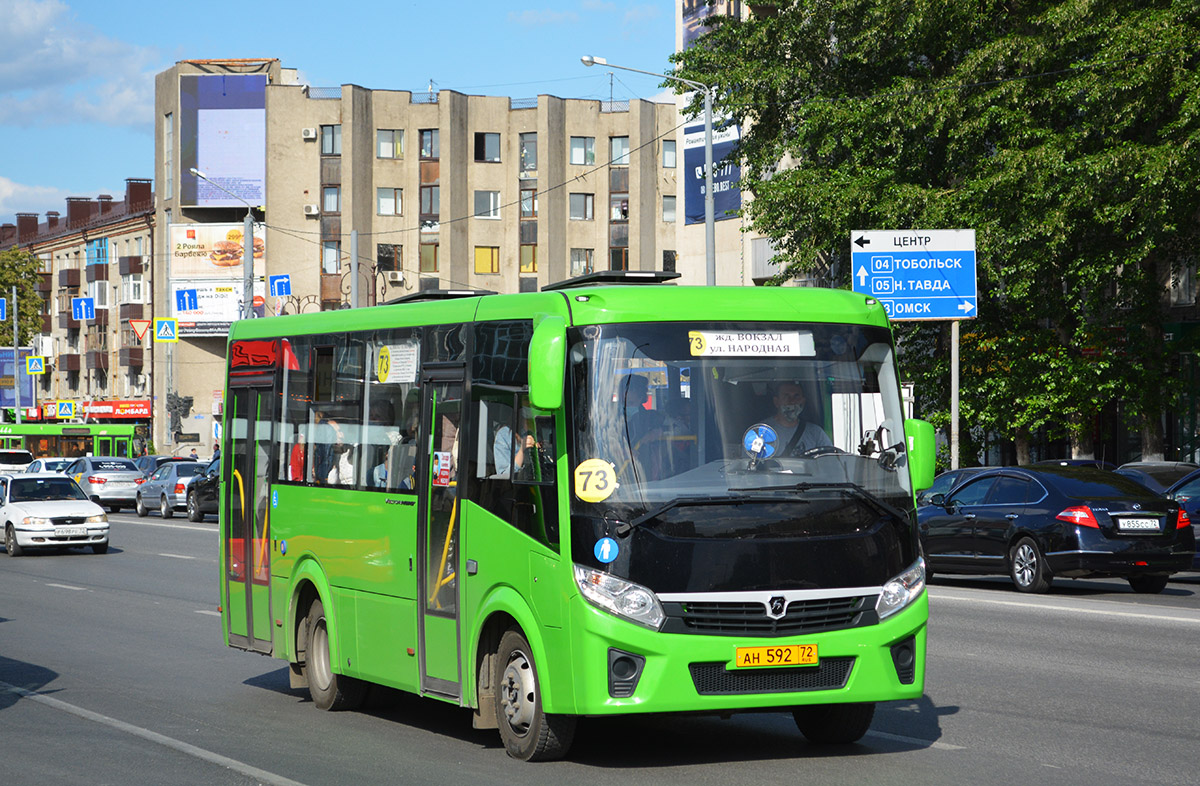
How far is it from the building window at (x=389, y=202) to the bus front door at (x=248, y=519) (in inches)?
2620

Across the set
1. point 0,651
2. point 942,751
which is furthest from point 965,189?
point 942,751

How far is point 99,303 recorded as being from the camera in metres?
93.6

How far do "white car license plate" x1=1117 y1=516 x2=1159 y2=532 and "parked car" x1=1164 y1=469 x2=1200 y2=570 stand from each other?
10.8 ft

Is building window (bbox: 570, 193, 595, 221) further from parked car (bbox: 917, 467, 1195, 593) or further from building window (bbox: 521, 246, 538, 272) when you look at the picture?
parked car (bbox: 917, 467, 1195, 593)

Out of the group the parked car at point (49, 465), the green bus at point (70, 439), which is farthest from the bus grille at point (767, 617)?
the green bus at point (70, 439)

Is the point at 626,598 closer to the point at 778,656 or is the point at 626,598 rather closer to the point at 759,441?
the point at 778,656

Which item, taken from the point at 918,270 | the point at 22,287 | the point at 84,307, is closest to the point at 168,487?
the point at 918,270

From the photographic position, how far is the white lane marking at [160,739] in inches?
332

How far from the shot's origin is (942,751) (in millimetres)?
8844

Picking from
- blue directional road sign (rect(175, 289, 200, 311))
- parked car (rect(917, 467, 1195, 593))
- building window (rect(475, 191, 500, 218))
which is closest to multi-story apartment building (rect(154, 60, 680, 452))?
building window (rect(475, 191, 500, 218))

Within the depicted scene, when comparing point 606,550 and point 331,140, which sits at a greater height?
point 331,140

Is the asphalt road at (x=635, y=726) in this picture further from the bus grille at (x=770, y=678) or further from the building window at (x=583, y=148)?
the building window at (x=583, y=148)

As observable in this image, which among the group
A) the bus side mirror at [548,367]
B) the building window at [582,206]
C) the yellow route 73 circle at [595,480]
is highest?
the building window at [582,206]

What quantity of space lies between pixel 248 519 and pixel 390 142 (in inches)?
2662
